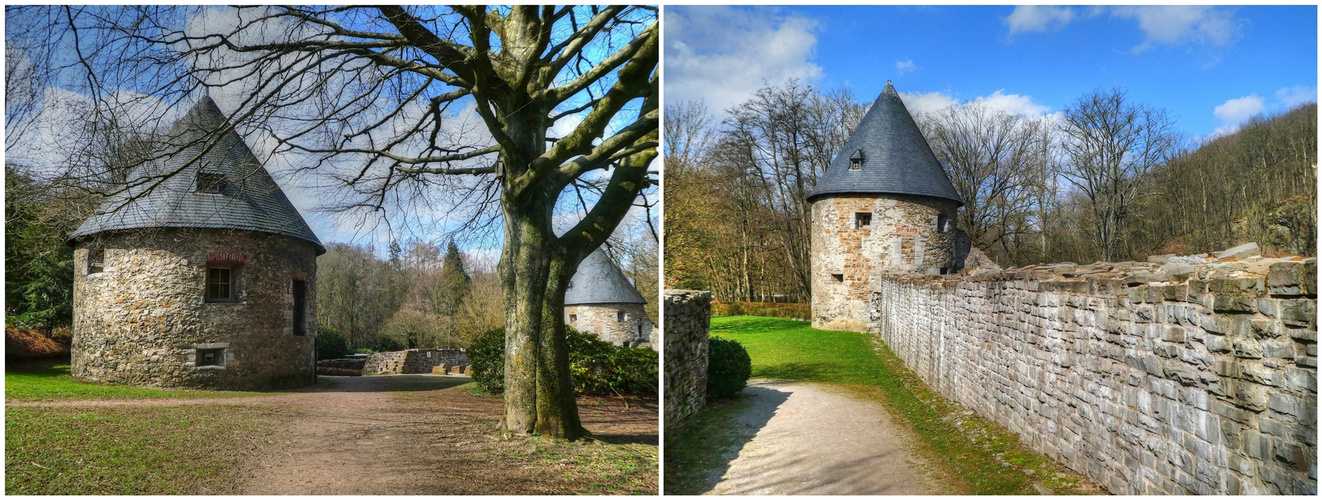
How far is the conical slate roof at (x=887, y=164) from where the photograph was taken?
1775 centimetres

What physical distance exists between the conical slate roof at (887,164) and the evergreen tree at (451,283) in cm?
1168

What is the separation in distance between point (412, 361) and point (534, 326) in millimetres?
5178

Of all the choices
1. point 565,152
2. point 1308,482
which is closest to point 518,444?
point 565,152

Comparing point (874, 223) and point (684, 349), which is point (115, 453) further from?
point (874, 223)

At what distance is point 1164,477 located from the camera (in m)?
3.88

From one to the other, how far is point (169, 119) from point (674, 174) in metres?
7.25

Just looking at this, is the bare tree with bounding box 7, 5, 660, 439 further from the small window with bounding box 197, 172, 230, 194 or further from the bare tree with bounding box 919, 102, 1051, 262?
the bare tree with bounding box 919, 102, 1051, 262

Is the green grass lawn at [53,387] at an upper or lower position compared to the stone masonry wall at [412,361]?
upper

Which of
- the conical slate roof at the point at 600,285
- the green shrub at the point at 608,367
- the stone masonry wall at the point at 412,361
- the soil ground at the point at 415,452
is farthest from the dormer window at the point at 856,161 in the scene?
the soil ground at the point at 415,452

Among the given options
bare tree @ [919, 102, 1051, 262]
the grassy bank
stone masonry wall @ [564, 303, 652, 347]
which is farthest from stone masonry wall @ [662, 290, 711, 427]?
bare tree @ [919, 102, 1051, 262]

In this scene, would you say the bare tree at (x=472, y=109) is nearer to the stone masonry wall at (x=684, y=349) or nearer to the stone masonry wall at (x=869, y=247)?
the stone masonry wall at (x=684, y=349)

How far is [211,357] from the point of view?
661 cm

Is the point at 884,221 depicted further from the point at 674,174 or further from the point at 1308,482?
the point at 1308,482

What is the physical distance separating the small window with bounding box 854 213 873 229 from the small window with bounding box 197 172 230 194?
15.0 meters
